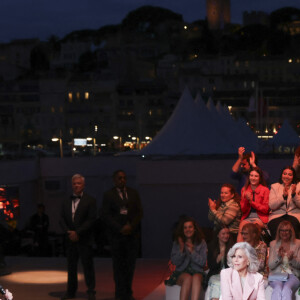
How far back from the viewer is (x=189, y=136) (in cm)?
2591

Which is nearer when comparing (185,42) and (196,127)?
(196,127)

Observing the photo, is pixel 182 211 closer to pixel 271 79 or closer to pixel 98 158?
pixel 98 158

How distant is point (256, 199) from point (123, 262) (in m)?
1.71

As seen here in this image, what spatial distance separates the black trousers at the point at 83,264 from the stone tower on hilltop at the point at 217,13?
166461 millimetres

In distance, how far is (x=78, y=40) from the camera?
16175cm

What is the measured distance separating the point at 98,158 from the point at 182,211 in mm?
3469

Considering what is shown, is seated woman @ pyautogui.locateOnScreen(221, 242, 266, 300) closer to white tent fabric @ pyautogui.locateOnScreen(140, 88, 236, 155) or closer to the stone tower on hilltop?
white tent fabric @ pyautogui.locateOnScreen(140, 88, 236, 155)

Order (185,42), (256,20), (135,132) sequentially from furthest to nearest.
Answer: (256,20), (185,42), (135,132)

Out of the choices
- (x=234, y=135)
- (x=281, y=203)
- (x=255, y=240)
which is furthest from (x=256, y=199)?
(x=234, y=135)

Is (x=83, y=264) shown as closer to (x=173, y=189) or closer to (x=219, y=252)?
(x=219, y=252)

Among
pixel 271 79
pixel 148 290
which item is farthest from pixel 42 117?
pixel 148 290

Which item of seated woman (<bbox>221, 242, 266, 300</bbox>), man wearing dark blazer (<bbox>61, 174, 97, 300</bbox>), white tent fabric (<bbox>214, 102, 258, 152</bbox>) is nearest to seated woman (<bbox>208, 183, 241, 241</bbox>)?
man wearing dark blazer (<bbox>61, 174, 97, 300</bbox>)

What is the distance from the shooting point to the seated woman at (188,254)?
8.92 meters

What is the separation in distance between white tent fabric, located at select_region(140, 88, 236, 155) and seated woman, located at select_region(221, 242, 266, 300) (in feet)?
58.7
